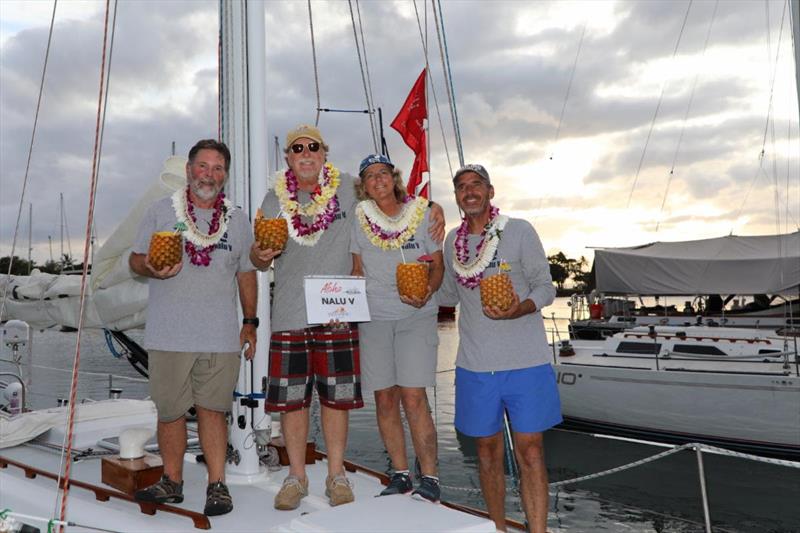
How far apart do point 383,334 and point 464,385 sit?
0.54 meters

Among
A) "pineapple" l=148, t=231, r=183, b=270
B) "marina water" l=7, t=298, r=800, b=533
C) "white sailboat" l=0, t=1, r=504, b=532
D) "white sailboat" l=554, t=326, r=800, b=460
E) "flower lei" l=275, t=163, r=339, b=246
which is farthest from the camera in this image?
"white sailboat" l=554, t=326, r=800, b=460

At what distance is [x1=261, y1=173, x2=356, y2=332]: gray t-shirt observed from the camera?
12.1ft

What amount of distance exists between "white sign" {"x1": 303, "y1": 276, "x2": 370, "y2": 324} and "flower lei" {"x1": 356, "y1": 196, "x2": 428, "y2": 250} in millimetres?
326

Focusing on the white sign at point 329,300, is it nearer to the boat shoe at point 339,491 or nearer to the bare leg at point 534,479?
the boat shoe at point 339,491

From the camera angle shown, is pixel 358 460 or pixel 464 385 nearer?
pixel 464 385

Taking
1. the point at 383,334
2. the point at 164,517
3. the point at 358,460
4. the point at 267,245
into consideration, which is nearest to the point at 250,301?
the point at 267,245

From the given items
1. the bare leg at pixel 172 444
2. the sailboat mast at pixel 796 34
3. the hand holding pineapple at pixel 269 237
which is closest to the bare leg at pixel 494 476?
the hand holding pineapple at pixel 269 237

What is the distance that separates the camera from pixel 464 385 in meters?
3.70

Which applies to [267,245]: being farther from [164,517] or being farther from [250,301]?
[164,517]

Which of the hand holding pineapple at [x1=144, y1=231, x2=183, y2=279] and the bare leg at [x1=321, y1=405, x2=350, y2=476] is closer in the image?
the hand holding pineapple at [x1=144, y1=231, x2=183, y2=279]

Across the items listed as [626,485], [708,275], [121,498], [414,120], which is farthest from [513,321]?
[708,275]

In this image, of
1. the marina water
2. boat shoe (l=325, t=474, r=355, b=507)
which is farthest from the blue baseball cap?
the marina water

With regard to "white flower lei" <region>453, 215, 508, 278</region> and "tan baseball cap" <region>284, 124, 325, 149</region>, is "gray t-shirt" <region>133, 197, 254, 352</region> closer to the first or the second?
"tan baseball cap" <region>284, 124, 325, 149</region>

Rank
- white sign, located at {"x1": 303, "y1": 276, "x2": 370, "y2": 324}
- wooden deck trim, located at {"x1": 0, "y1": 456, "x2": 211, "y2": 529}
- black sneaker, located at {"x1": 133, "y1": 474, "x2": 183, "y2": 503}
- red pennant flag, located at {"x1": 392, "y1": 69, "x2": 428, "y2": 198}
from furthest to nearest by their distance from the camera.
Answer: red pennant flag, located at {"x1": 392, "y1": 69, "x2": 428, "y2": 198} → black sneaker, located at {"x1": 133, "y1": 474, "x2": 183, "y2": 503} → white sign, located at {"x1": 303, "y1": 276, "x2": 370, "y2": 324} → wooden deck trim, located at {"x1": 0, "y1": 456, "x2": 211, "y2": 529}
